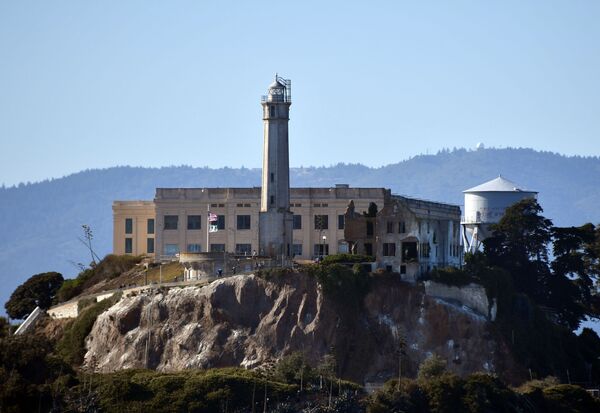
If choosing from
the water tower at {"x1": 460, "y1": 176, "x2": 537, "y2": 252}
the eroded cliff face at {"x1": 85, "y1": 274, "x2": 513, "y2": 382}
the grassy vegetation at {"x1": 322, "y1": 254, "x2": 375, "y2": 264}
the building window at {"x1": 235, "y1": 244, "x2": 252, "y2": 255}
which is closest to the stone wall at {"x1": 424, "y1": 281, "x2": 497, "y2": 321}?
the eroded cliff face at {"x1": 85, "y1": 274, "x2": 513, "y2": 382}

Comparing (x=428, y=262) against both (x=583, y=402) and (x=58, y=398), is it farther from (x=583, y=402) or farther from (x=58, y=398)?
(x=58, y=398)

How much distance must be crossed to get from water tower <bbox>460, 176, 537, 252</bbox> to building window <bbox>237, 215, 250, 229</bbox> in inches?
705

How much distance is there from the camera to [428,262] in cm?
11425

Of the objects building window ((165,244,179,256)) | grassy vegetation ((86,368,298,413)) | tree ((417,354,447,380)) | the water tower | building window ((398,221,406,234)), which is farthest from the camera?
the water tower

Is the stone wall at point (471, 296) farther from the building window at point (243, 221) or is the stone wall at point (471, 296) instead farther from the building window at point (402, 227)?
Answer: the building window at point (243, 221)

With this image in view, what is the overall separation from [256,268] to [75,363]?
40.6 feet

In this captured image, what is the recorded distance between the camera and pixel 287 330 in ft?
350

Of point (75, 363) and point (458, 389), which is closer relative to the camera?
point (458, 389)

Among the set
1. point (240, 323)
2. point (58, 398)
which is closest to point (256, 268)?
point (240, 323)

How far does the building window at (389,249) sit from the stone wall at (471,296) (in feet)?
11.2

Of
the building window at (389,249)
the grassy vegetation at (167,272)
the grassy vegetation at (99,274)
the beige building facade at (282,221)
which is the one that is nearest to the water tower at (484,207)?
the beige building facade at (282,221)

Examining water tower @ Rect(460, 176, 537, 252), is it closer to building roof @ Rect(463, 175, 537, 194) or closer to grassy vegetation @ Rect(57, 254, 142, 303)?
building roof @ Rect(463, 175, 537, 194)

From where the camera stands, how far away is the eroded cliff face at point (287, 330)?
106250mm

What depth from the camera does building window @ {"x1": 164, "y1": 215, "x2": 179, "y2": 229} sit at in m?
126
